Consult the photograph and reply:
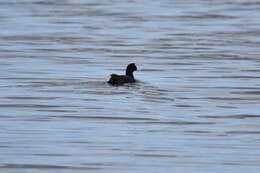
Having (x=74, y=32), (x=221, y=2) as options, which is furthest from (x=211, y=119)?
(x=221, y=2)

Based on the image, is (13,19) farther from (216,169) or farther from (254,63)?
(216,169)

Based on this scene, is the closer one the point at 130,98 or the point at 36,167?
the point at 36,167

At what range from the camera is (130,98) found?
1912 cm

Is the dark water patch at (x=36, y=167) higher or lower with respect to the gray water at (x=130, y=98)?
lower

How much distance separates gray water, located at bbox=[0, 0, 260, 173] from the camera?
1330cm

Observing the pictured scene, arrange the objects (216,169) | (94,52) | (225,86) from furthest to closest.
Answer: (94,52) < (225,86) < (216,169)

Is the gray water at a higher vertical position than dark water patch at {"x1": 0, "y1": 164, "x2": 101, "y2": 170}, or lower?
higher

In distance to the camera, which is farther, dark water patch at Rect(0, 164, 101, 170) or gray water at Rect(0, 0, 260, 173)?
gray water at Rect(0, 0, 260, 173)

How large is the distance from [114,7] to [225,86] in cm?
3175

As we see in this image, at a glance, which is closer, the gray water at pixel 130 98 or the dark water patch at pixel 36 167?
the dark water patch at pixel 36 167

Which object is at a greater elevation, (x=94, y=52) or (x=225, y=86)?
(x=94, y=52)

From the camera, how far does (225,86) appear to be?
21875 mm

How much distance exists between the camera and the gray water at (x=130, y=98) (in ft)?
43.6

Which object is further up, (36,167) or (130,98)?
(130,98)
